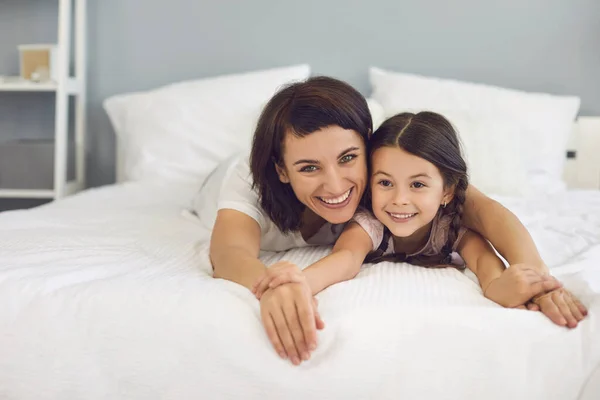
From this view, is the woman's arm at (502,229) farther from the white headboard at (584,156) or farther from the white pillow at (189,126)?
the white headboard at (584,156)

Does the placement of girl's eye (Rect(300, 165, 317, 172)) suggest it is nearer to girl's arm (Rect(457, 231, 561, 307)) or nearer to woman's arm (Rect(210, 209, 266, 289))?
woman's arm (Rect(210, 209, 266, 289))

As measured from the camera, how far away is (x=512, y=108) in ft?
6.68

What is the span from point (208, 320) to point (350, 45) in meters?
1.68

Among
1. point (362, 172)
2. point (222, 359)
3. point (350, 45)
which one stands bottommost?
point (222, 359)

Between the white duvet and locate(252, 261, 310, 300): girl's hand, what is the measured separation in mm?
22

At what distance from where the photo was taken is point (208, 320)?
826mm

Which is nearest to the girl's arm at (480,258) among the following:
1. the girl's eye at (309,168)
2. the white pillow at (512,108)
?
the girl's eye at (309,168)

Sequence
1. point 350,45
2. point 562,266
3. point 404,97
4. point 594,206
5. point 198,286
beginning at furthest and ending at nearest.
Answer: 1. point 350,45
2. point 404,97
3. point 594,206
4. point 562,266
5. point 198,286

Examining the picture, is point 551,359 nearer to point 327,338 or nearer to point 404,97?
point 327,338

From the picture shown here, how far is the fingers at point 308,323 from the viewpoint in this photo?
0.79 metres

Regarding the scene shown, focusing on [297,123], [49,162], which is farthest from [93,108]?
[297,123]

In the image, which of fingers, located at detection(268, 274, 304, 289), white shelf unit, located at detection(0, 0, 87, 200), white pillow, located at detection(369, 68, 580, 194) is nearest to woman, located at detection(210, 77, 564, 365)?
fingers, located at detection(268, 274, 304, 289)

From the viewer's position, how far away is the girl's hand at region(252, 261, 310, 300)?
853 mm

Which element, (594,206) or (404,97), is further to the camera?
(404,97)
